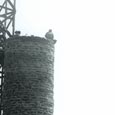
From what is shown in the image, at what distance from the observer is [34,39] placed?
40156 millimetres

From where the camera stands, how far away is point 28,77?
1533 inches

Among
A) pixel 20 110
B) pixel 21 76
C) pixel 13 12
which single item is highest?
pixel 13 12

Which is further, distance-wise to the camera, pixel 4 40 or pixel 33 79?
pixel 4 40

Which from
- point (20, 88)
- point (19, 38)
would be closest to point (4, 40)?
point (19, 38)

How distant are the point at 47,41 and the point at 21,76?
3.44 m

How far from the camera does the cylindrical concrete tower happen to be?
38438 millimetres

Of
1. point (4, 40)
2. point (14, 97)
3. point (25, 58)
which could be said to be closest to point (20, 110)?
point (14, 97)

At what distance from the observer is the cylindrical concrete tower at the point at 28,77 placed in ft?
126

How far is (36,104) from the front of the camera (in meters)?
38.4

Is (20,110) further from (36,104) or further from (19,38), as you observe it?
(19,38)

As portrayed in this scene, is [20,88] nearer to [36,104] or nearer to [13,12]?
[36,104]

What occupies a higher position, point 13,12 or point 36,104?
point 13,12

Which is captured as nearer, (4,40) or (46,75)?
(46,75)

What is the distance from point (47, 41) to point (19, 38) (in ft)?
6.63
